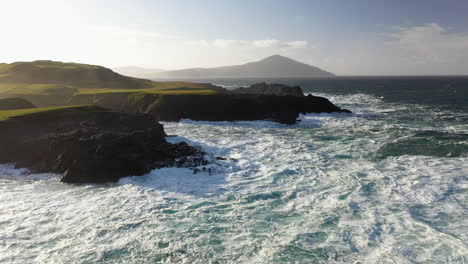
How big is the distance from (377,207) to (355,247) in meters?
3.60

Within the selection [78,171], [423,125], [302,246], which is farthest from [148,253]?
[423,125]

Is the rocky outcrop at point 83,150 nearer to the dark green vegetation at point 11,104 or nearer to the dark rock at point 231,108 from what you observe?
the dark green vegetation at point 11,104

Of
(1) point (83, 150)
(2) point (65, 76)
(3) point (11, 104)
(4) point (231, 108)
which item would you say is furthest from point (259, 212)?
(2) point (65, 76)

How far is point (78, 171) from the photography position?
16312 millimetres

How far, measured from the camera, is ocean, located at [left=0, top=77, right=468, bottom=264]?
370 inches

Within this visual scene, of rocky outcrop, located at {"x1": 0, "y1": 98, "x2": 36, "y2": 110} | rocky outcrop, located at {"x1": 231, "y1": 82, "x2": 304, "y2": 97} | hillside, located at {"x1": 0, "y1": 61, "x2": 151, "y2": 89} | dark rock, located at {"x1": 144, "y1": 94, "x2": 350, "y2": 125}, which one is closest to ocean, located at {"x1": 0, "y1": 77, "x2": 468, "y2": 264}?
rocky outcrop, located at {"x1": 0, "y1": 98, "x2": 36, "y2": 110}

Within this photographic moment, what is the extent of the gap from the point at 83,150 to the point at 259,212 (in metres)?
12.6

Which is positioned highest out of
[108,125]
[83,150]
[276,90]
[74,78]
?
[74,78]

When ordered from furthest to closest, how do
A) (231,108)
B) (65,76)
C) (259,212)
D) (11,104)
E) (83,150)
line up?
(65,76) → (231,108) → (11,104) → (83,150) → (259,212)

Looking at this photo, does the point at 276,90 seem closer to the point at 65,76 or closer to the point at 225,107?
the point at 225,107

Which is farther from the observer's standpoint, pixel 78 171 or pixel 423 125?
pixel 423 125

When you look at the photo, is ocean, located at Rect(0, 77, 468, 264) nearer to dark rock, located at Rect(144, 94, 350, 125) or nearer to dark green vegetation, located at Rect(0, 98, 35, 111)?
dark green vegetation, located at Rect(0, 98, 35, 111)

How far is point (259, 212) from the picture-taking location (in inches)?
479

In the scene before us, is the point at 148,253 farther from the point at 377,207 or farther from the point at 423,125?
the point at 423,125
